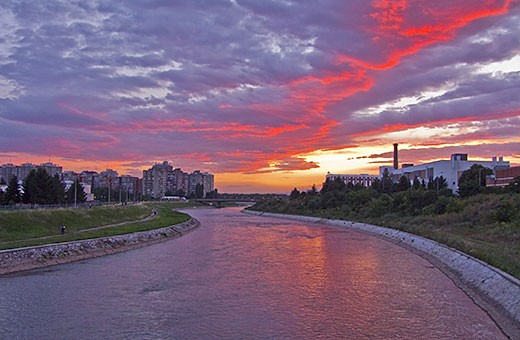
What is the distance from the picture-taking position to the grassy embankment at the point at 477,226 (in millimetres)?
31734

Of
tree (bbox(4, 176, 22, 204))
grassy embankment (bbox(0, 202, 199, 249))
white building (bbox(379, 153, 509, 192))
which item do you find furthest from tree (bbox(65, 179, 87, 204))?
white building (bbox(379, 153, 509, 192))

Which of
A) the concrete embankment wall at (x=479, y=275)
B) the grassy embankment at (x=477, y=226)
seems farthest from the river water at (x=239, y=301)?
the grassy embankment at (x=477, y=226)

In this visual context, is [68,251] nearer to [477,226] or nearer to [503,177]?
[477,226]

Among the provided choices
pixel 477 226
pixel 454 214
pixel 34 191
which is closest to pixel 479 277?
pixel 477 226

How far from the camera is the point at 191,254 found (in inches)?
1735

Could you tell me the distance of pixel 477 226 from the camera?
166 feet

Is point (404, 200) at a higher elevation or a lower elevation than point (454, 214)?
higher

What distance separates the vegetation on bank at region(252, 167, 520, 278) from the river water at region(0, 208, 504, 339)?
4172 millimetres

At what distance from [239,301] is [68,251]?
2006 centimetres

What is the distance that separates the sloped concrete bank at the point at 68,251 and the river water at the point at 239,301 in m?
1.54

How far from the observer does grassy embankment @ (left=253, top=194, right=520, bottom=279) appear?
1249 inches

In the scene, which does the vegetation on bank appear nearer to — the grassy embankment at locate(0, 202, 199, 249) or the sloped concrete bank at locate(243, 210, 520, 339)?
the sloped concrete bank at locate(243, 210, 520, 339)

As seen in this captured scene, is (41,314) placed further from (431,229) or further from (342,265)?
(431,229)

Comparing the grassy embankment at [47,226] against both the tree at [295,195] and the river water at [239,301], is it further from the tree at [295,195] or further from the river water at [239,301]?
the tree at [295,195]
